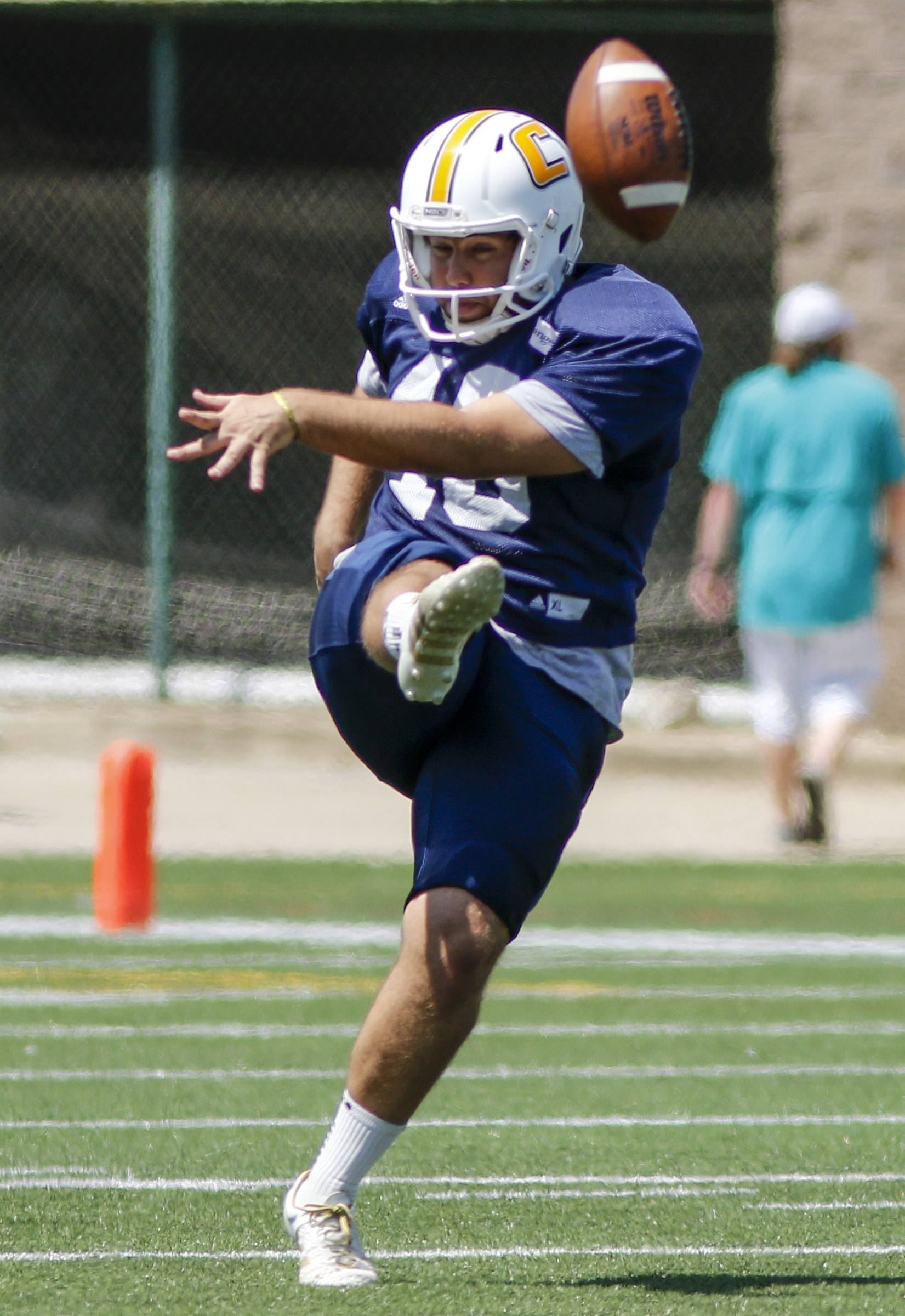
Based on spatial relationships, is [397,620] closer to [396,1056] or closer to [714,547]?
[396,1056]

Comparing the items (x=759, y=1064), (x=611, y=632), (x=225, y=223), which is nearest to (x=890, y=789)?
(x=225, y=223)

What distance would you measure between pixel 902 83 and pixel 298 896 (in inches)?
228

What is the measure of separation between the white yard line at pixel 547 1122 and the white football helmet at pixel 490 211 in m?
2.00

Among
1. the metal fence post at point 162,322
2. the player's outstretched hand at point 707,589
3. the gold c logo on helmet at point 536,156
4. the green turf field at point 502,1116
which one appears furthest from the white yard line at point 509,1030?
the metal fence post at point 162,322

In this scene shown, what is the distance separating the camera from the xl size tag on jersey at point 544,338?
3.94 meters

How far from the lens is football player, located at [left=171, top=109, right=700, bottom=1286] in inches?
145

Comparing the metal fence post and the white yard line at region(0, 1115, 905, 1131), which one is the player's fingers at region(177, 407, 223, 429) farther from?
the metal fence post

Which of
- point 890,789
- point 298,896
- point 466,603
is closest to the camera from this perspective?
point 466,603

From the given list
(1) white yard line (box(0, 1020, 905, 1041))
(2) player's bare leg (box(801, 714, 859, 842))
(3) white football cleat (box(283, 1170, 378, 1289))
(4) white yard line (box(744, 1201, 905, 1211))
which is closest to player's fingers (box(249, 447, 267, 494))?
(3) white football cleat (box(283, 1170, 378, 1289))

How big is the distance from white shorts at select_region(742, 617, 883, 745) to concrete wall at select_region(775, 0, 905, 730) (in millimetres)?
2126

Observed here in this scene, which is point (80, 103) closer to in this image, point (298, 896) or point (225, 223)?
point (225, 223)

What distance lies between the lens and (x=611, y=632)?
4016 millimetres

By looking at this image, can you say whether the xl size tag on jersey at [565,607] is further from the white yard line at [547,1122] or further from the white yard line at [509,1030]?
the white yard line at [509,1030]

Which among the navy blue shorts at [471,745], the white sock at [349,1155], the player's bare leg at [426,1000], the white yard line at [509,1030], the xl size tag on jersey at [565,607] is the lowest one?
the white yard line at [509,1030]
